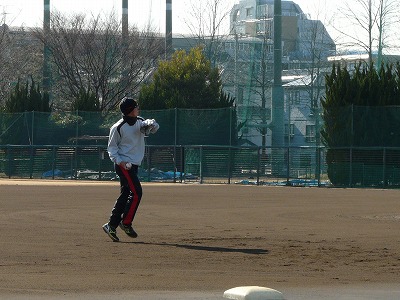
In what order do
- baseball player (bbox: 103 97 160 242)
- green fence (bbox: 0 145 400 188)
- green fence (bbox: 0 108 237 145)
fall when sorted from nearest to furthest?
baseball player (bbox: 103 97 160 242) < green fence (bbox: 0 145 400 188) < green fence (bbox: 0 108 237 145)

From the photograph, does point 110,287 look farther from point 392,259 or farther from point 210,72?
point 210,72

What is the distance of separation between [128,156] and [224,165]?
22087mm

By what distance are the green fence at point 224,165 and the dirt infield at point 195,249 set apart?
11.4 metres

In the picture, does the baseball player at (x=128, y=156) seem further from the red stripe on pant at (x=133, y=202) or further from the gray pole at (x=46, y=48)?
the gray pole at (x=46, y=48)


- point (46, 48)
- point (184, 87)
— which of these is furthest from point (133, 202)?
point (46, 48)

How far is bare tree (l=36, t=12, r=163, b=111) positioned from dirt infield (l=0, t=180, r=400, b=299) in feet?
113

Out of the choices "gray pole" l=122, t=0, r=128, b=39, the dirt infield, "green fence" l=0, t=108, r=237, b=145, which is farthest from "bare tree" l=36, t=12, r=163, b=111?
the dirt infield

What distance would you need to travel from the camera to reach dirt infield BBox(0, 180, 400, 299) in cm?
896

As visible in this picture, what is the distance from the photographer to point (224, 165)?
35.2 metres

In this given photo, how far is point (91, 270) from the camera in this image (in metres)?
9.73

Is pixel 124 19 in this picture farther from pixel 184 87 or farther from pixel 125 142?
pixel 125 142

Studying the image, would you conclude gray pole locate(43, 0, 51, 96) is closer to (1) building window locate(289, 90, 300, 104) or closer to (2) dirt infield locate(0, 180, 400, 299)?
(1) building window locate(289, 90, 300, 104)

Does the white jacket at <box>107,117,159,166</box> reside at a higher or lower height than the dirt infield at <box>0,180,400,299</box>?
higher

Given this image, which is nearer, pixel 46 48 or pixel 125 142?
pixel 125 142
